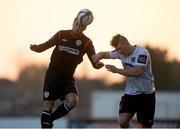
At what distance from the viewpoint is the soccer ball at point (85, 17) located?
641 inches

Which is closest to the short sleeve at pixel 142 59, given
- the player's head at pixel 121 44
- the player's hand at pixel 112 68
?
the player's head at pixel 121 44

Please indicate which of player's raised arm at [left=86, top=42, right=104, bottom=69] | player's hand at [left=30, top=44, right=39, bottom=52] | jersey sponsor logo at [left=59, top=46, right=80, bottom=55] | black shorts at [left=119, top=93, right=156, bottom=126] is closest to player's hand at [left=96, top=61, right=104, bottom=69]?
player's raised arm at [left=86, top=42, right=104, bottom=69]

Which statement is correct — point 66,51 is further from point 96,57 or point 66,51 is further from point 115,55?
point 115,55

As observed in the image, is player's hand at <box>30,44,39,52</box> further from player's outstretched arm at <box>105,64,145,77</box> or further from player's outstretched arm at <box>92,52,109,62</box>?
player's outstretched arm at <box>105,64,145,77</box>

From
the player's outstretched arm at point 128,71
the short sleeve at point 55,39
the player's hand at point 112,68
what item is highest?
the short sleeve at point 55,39

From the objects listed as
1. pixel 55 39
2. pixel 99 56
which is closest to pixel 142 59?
pixel 99 56

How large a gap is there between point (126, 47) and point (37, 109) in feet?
256

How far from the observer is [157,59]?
82.9 m

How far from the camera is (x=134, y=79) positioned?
649 inches

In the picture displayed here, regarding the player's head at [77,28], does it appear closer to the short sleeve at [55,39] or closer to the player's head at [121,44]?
the short sleeve at [55,39]

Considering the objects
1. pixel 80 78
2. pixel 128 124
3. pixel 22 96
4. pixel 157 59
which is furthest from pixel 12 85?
pixel 128 124

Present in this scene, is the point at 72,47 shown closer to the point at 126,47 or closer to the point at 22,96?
the point at 126,47

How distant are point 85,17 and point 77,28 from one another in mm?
245

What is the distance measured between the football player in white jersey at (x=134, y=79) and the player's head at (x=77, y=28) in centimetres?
50
